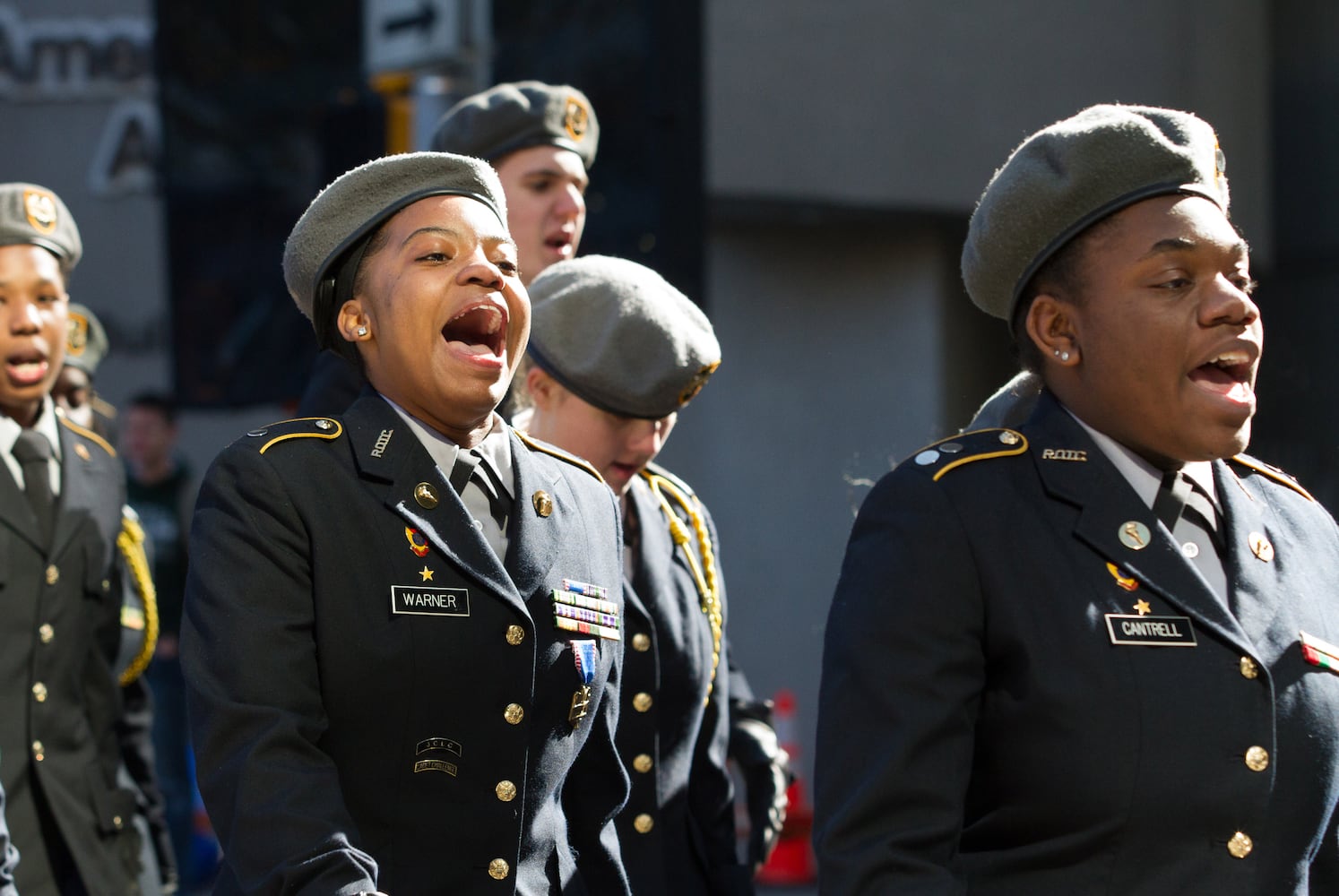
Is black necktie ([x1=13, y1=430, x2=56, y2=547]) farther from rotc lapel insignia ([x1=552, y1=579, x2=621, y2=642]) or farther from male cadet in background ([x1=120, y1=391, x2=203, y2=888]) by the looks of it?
male cadet in background ([x1=120, y1=391, x2=203, y2=888])

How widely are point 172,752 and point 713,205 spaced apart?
12.2 feet

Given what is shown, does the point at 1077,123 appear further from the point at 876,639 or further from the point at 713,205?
the point at 713,205

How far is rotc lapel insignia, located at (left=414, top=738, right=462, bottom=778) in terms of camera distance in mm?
2746

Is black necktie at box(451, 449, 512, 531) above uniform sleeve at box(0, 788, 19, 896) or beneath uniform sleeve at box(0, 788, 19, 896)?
above

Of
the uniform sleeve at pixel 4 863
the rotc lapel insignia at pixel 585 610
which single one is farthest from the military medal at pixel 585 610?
the uniform sleeve at pixel 4 863

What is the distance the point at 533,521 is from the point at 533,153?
1961 mm

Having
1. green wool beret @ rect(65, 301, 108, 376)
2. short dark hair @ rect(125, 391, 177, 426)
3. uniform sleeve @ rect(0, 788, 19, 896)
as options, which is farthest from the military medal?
short dark hair @ rect(125, 391, 177, 426)

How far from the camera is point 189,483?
9.95 metres

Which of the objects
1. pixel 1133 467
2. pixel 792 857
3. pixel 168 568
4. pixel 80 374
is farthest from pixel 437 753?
pixel 168 568

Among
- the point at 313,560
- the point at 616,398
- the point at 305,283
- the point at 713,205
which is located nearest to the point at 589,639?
the point at 313,560

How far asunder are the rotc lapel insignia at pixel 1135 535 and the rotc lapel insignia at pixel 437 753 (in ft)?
3.25

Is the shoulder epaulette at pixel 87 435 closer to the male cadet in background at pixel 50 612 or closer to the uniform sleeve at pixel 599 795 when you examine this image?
the male cadet in background at pixel 50 612

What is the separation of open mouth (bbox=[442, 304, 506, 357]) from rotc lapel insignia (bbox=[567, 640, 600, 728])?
0.47 meters

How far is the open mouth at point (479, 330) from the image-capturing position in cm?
296
